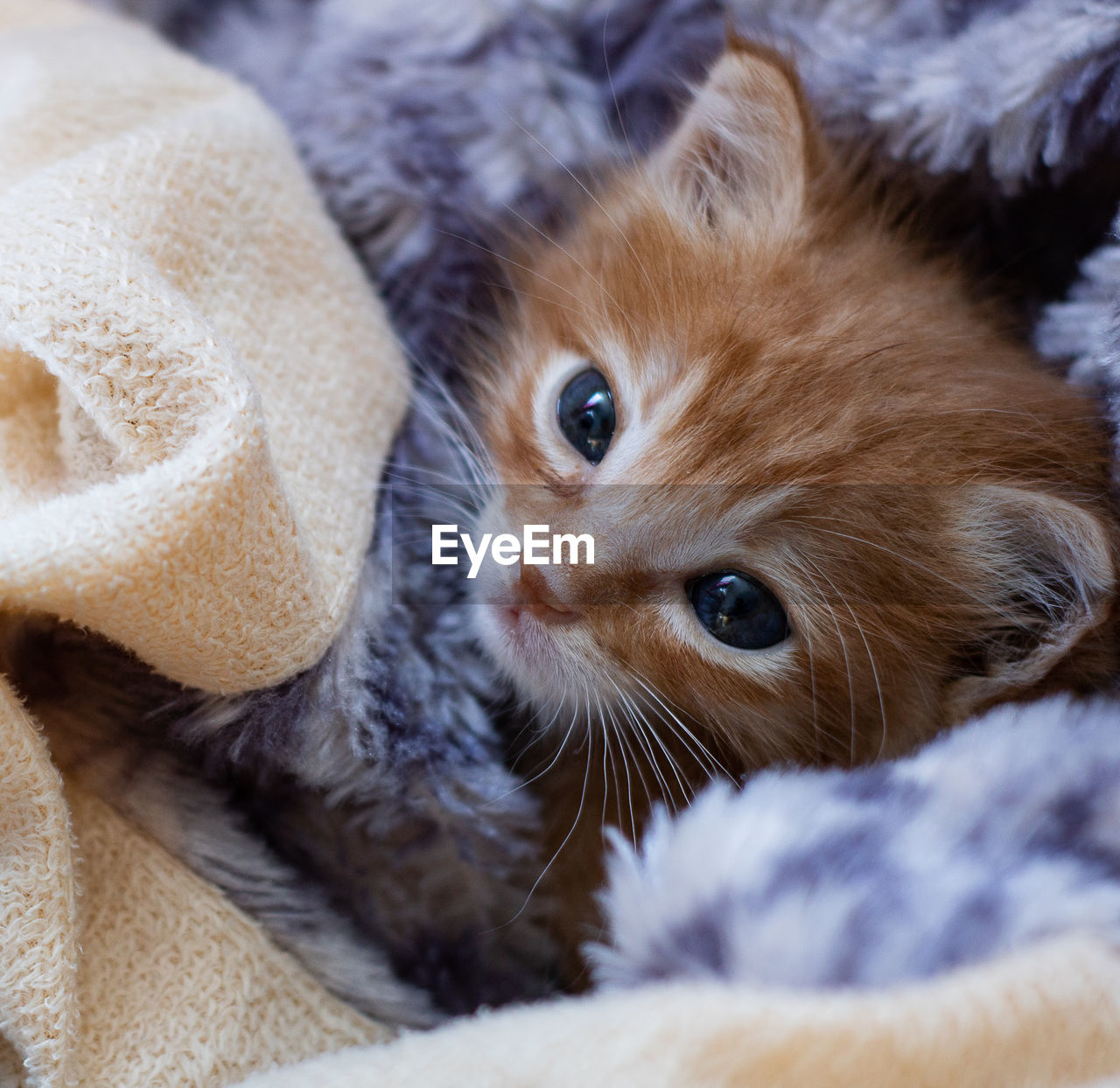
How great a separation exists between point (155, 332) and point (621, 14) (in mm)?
738

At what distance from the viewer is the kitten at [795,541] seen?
2.73ft

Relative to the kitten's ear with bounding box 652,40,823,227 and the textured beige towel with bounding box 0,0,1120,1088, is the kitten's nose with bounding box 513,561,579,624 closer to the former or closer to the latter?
the textured beige towel with bounding box 0,0,1120,1088

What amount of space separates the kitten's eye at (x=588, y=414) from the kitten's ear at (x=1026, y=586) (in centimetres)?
34

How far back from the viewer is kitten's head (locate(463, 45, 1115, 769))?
831mm

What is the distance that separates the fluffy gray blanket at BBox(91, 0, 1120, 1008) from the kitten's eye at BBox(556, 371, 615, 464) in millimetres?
150

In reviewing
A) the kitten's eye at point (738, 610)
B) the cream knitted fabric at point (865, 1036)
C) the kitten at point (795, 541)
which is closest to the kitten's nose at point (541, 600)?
the kitten at point (795, 541)

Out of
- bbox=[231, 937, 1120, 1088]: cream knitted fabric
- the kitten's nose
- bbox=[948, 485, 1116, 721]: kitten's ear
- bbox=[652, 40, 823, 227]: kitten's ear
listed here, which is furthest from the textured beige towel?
bbox=[652, 40, 823, 227]: kitten's ear

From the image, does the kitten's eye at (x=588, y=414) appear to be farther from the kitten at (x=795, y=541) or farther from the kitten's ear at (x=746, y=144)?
the kitten's ear at (x=746, y=144)

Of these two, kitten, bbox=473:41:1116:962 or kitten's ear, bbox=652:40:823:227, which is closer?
kitten, bbox=473:41:1116:962

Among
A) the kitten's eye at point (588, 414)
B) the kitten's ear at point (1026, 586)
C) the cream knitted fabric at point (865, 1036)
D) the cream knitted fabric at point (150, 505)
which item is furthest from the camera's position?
the kitten's eye at point (588, 414)

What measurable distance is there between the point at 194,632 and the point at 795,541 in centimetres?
50

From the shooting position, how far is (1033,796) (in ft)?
2.08
